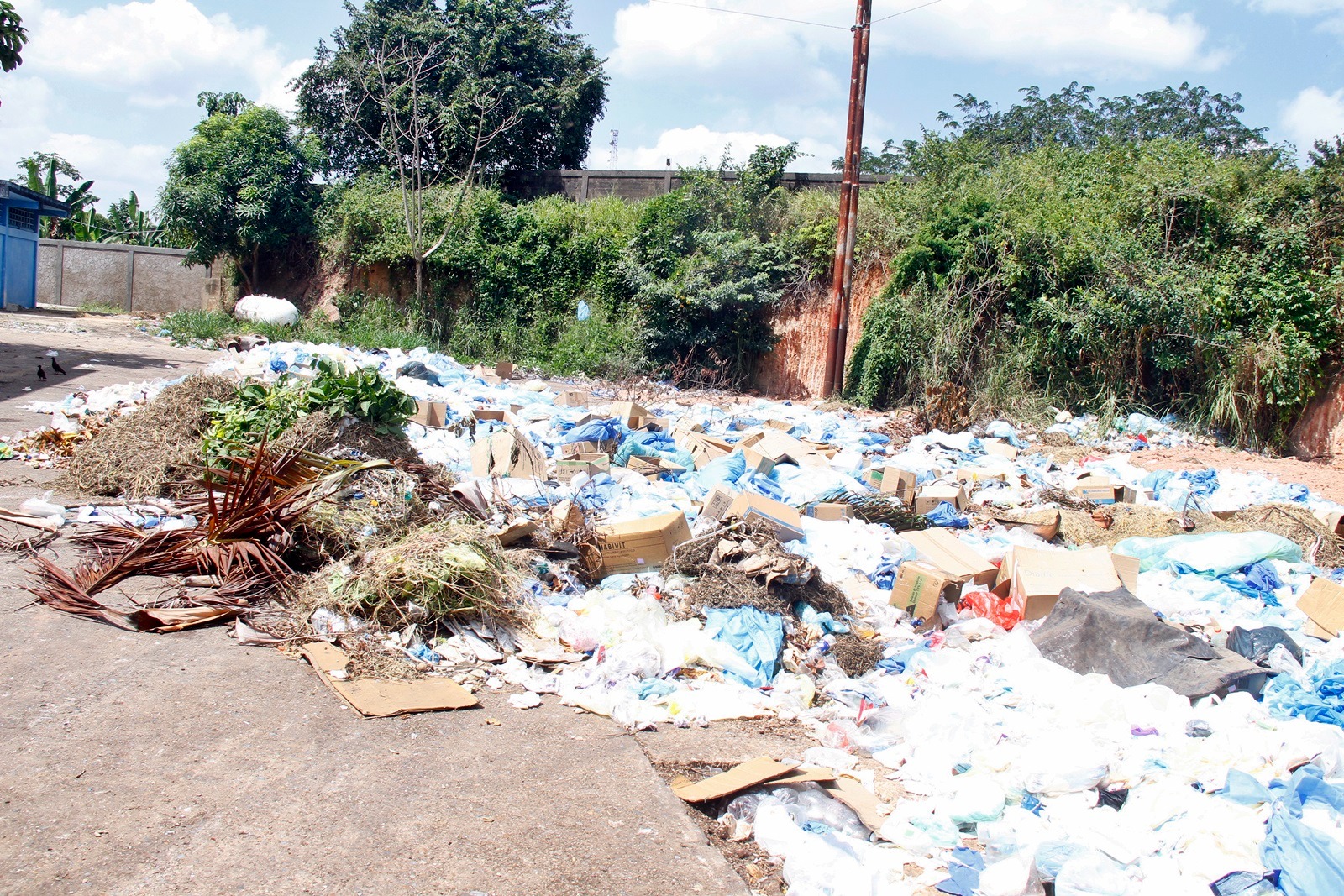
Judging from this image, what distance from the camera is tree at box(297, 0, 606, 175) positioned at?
671 inches

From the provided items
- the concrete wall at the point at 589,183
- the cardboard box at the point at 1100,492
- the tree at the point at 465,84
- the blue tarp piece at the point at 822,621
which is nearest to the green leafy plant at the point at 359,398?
the blue tarp piece at the point at 822,621

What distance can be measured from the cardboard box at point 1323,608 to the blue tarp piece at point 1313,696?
821mm

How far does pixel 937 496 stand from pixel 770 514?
1789 millimetres

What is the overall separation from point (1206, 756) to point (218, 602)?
3742mm

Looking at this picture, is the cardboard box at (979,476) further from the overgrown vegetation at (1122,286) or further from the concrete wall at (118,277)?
the concrete wall at (118,277)

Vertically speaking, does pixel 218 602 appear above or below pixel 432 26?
below

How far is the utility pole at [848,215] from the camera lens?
457 inches

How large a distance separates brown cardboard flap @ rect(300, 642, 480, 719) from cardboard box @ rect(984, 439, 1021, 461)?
21.8 ft

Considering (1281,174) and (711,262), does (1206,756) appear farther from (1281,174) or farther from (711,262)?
(711,262)

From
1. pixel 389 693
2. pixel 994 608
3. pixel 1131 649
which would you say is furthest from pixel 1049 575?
pixel 389 693

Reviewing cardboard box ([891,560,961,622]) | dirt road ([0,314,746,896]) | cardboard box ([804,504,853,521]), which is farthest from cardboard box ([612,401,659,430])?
dirt road ([0,314,746,896])

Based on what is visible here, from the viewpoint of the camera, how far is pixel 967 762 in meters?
2.96

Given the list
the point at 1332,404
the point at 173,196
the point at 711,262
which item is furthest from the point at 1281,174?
the point at 173,196

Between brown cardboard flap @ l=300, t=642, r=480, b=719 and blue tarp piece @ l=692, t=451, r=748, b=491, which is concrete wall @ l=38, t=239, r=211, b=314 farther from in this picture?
brown cardboard flap @ l=300, t=642, r=480, b=719
